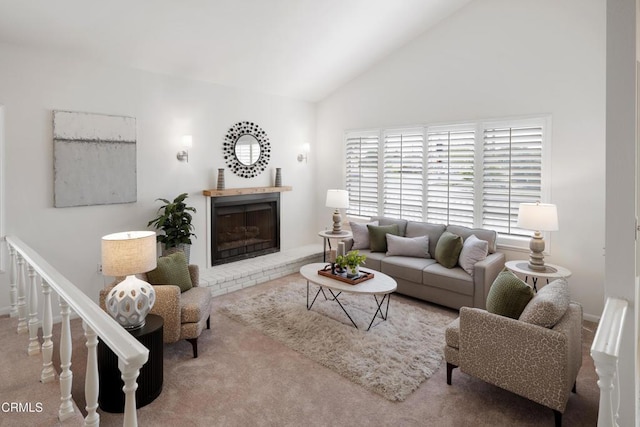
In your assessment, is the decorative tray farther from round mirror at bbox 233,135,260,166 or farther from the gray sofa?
round mirror at bbox 233,135,260,166

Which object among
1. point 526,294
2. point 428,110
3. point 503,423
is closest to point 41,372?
point 503,423

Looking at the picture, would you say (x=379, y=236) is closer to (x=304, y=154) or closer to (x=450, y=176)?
(x=450, y=176)

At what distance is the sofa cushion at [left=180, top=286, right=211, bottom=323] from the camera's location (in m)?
3.31

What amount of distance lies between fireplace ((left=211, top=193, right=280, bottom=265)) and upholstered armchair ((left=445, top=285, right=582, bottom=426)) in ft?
12.4

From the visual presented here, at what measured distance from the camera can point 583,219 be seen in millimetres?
4227

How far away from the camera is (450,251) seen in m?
4.58

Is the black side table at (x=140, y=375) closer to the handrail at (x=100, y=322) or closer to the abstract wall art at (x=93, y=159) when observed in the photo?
the handrail at (x=100, y=322)

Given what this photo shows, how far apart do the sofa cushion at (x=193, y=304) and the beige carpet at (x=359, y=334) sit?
0.67 meters

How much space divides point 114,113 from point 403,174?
160 inches

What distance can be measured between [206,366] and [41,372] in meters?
1.16

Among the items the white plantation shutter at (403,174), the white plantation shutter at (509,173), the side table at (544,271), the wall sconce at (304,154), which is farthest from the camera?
the wall sconce at (304,154)

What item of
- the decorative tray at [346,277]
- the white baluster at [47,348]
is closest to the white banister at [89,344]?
the white baluster at [47,348]

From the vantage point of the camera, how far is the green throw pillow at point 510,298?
8.70 ft

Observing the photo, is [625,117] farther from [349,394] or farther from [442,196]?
[442,196]
